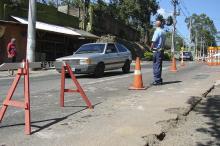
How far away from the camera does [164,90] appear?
42.9 feet

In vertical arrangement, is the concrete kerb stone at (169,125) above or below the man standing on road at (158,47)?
below

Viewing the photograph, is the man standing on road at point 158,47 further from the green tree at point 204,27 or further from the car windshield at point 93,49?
the green tree at point 204,27

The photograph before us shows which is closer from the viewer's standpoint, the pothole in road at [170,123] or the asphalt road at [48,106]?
the pothole in road at [170,123]

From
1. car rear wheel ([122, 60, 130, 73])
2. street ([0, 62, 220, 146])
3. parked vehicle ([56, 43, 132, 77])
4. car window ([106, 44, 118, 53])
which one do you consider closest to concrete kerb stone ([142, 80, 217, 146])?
street ([0, 62, 220, 146])

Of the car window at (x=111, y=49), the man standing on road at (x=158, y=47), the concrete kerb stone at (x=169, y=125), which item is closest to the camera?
the concrete kerb stone at (x=169, y=125)

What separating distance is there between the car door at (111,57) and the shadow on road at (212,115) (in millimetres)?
8495

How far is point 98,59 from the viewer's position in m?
19.1

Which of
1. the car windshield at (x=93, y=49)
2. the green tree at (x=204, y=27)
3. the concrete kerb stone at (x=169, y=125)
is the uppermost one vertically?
the green tree at (x=204, y=27)

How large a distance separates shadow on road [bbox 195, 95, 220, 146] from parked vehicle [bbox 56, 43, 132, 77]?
25.1 ft

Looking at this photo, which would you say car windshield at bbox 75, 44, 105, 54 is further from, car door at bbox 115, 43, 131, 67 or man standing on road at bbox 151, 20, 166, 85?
man standing on road at bbox 151, 20, 166, 85

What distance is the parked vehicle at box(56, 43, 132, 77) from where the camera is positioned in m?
18.6

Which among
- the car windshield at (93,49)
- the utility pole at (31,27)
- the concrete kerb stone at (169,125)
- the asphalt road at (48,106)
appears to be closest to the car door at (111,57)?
the car windshield at (93,49)

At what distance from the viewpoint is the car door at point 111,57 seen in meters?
19.9

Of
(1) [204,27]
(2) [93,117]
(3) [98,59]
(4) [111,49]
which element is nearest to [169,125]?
(2) [93,117]
